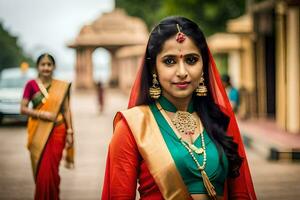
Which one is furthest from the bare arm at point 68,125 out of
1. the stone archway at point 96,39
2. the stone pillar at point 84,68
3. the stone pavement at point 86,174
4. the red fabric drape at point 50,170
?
the stone pillar at point 84,68

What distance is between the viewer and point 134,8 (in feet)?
149

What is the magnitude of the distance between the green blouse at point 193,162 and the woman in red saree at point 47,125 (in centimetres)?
306

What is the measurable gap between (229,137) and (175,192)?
0.41 m

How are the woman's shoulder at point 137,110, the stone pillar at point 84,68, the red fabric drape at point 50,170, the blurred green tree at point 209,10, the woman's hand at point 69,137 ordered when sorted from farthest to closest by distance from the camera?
the stone pillar at point 84,68, the blurred green tree at point 209,10, the woman's hand at point 69,137, the red fabric drape at point 50,170, the woman's shoulder at point 137,110

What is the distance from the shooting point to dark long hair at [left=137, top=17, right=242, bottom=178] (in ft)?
8.08

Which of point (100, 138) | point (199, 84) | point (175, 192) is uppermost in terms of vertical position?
point (199, 84)

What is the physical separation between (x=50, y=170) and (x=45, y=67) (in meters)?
1.06

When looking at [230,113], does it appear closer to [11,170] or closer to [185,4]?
[11,170]

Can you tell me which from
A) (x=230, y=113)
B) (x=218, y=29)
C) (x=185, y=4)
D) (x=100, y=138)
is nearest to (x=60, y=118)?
(x=230, y=113)

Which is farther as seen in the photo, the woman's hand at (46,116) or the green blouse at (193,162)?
the woman's hand at (46,116)

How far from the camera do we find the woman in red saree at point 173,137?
239cm

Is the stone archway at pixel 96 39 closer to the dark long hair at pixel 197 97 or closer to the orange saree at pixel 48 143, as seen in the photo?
the orange saree at pixel 48 143

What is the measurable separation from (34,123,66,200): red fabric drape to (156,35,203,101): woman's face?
3134 millimetres

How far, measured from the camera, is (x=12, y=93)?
16.7m
